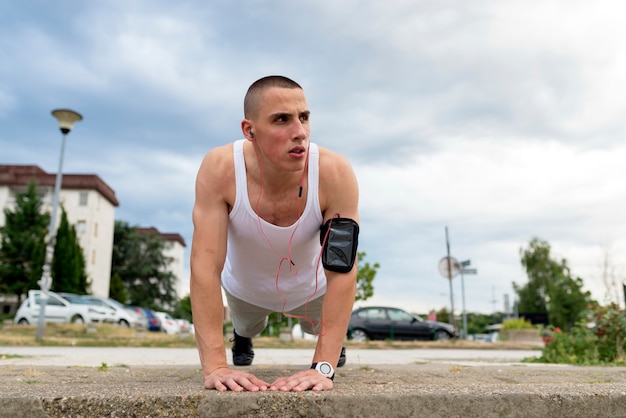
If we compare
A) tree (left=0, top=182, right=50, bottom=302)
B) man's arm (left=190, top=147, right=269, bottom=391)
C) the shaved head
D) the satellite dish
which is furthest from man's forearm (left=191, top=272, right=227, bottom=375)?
tree (left=0, top=182, right=50, bottom=302)

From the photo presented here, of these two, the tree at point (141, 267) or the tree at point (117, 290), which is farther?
the tree at point (141, 267)

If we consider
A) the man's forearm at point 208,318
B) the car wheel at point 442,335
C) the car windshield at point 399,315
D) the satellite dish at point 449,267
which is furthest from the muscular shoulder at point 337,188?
the car wheel at point 442,335

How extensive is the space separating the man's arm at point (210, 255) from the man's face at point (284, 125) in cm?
31

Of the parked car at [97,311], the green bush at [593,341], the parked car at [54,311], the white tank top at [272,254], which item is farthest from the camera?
the parked car at [97,311]

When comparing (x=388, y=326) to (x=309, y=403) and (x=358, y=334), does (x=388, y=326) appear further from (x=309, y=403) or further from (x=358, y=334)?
(x=309, y=403)

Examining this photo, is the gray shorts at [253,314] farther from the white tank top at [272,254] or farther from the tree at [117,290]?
the tree at [117,290]

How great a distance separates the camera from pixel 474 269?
16.3 m

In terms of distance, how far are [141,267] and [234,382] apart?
51.8 metres

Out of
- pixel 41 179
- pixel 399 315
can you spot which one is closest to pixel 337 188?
pixel 399 315

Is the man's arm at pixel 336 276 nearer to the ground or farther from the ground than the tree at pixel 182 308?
nearer to the ground

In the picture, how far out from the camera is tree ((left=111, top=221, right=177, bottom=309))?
5125 cm

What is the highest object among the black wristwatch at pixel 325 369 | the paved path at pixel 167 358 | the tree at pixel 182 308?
the tree at pixel 182 308

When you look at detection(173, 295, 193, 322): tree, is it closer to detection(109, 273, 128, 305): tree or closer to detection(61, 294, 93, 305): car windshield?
detection(109, 273, 128, 305): tree

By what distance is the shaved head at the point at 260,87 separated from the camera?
8.19 ft
